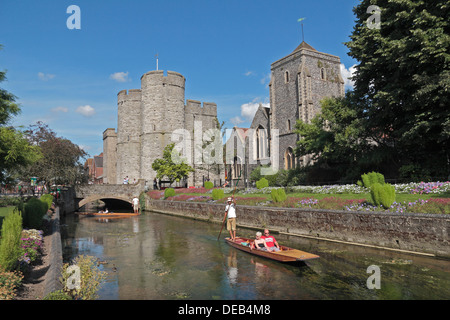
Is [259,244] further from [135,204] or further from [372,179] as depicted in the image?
[135,204]

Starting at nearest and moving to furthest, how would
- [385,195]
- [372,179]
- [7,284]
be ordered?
1. [7,284]
2. [385,195]
3. [372,179]

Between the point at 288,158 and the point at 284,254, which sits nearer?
the point at 284,254

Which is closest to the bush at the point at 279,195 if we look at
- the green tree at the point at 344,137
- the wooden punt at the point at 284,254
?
the green tree at the point at 344,137

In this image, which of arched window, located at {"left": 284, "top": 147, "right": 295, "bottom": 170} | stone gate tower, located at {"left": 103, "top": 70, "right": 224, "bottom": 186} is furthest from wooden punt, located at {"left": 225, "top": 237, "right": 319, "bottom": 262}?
stone gate tower, located at {"left": 103, "top": 70, "right": 224, "bottom": 186}

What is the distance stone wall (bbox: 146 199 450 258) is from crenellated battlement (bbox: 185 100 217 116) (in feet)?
113

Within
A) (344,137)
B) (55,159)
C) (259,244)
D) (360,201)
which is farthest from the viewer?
(55,159)

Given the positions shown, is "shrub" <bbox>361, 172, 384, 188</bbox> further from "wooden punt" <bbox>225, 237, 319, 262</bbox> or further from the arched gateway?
the arched gateway

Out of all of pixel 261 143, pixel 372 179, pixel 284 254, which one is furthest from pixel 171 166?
pixel 284 254

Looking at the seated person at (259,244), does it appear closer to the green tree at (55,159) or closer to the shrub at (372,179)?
the shrub at (372,179)

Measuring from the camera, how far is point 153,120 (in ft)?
162

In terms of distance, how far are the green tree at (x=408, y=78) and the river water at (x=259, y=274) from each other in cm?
890

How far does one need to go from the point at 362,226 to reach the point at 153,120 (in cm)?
4047

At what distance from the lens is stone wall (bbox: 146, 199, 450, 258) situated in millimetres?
11477
